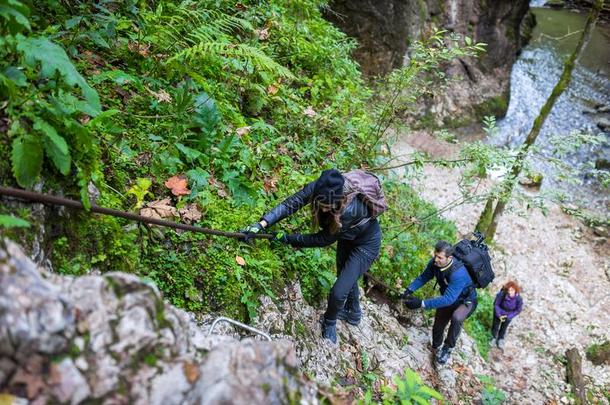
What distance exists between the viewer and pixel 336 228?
469 cm

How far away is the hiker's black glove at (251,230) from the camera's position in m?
4.86

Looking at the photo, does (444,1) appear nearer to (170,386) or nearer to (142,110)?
(142,110)

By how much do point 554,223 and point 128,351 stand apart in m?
15.4

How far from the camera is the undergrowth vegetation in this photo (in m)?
3.34

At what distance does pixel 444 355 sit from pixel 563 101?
16477 millimetres

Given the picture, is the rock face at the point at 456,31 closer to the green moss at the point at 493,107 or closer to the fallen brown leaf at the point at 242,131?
the green moss at the point at 493,107

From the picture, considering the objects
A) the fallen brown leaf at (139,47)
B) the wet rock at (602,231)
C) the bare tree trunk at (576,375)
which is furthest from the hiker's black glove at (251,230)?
the wet rock at (602,231)

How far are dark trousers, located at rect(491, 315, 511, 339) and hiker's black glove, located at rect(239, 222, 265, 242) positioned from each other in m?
6.83

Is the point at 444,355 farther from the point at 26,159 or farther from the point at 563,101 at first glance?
the point at 563,101

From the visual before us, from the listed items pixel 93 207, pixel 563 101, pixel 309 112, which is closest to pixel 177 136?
pixel 93 207

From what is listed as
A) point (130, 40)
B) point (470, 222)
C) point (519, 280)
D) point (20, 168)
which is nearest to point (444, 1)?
point (470, 222)

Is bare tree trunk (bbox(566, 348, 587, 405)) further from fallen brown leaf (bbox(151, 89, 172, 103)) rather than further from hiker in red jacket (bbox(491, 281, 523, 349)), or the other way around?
fallen brown leaf (bbox(151, 89, 172, 103))

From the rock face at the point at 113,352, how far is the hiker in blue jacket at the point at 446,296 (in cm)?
427

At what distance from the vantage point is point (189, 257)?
454 cm
